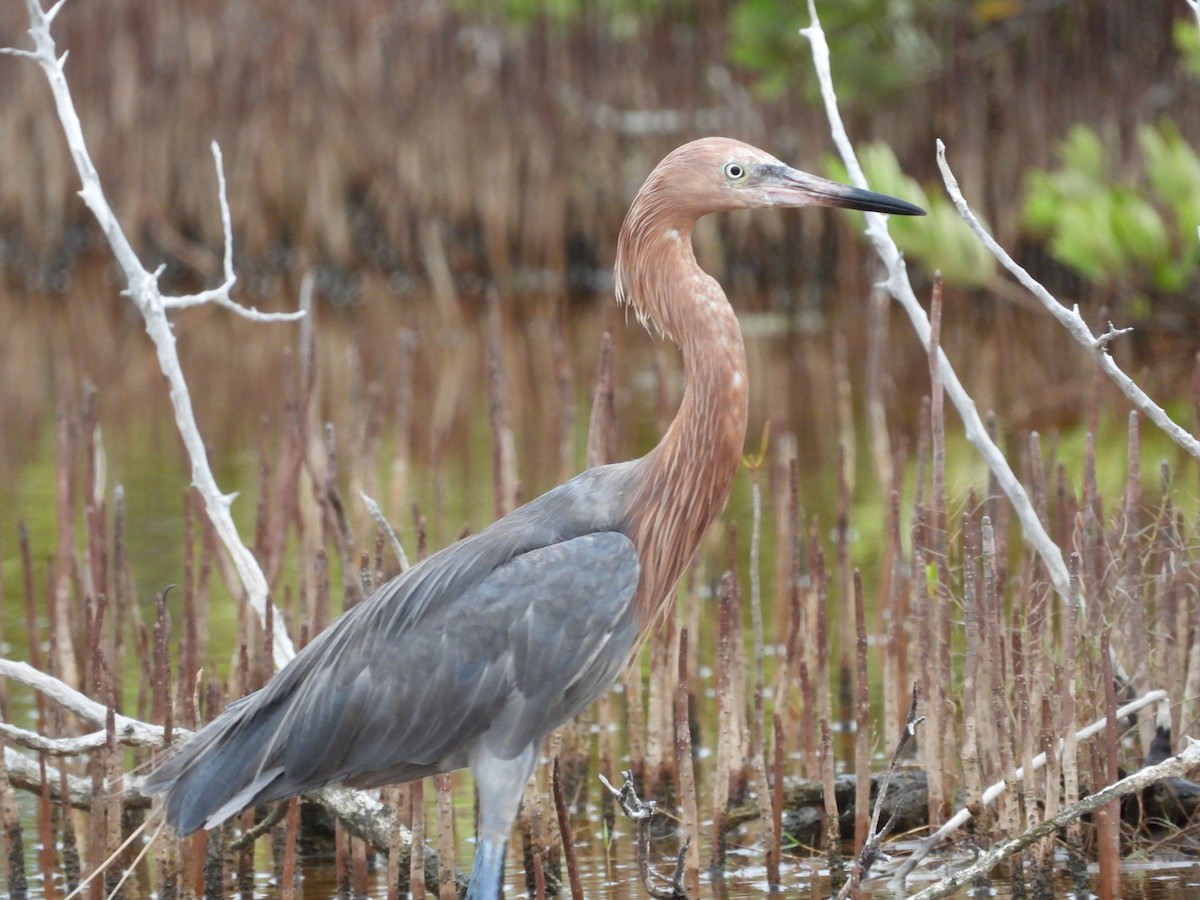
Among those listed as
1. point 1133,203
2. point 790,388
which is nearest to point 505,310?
point 790,388

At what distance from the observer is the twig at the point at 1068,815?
12.9 feet

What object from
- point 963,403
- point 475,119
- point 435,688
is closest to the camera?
point 435,688

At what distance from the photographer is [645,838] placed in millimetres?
4047

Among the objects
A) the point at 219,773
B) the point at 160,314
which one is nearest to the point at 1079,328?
the point at 219,773

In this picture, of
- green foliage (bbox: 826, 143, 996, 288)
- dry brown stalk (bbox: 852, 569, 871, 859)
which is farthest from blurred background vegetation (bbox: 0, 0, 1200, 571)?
dry brown stalk (bbox: 852, 569, 871, 859)

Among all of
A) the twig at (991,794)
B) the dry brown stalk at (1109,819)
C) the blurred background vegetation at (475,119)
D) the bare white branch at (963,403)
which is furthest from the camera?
the blurred background vegetation at (475,119)

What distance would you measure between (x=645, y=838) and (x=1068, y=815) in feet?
3.17

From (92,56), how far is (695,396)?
580 inches

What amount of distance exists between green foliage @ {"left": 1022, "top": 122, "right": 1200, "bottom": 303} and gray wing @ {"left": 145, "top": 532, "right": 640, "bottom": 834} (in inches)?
236

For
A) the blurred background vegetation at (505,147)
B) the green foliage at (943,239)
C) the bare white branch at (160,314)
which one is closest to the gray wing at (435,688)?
the bare white branch at (160,314)

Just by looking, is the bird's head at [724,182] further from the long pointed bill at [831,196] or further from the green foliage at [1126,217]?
the green foliage at [1126,217]

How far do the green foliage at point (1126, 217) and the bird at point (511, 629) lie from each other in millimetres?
5443

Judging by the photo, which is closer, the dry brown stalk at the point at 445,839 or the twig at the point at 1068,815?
the twig at the point at 1068,815

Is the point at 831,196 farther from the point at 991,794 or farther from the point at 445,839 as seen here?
the point at 445,839
